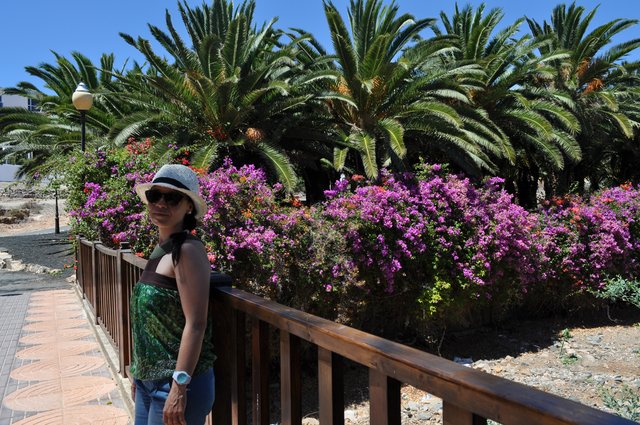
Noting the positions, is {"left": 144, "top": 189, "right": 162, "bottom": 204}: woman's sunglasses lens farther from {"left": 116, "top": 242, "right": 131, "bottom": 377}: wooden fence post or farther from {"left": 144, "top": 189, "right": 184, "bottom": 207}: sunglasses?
{"left": 116, "top": 242, "right": 131, "bottom": 377}: wooden fence post

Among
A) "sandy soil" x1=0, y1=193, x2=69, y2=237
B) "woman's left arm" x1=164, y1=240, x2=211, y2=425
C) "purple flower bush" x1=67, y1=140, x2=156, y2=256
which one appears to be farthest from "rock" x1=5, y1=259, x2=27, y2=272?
"woman's left arm" x1=164, y1=240, x2=211, y2=425

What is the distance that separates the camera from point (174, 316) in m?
2.00

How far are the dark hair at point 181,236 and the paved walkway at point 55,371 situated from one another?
231 centimetres

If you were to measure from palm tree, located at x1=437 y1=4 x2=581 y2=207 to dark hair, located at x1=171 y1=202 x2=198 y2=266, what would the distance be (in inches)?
A: 417

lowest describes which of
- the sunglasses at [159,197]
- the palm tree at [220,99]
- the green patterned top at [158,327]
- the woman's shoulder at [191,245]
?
the green patterned top at [158,327]

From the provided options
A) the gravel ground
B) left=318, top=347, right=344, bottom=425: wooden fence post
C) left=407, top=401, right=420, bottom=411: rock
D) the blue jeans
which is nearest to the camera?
left=318, top=347, right=344, bottom=425: wooden fence post

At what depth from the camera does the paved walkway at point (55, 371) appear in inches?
155

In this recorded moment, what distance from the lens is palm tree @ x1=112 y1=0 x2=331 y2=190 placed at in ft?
33.5

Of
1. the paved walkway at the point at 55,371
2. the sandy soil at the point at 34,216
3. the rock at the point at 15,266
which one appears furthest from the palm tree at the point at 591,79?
the sandy soil at the point at 34,216

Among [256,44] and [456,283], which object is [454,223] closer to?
[456,283]

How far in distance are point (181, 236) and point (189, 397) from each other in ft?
2.03

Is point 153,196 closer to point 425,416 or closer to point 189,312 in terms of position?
point 189,312

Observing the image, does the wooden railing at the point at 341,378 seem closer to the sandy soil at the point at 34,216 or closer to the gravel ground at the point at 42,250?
the gravel ground at the point at 42,250

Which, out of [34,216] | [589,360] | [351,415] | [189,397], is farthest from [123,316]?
[34,216]
